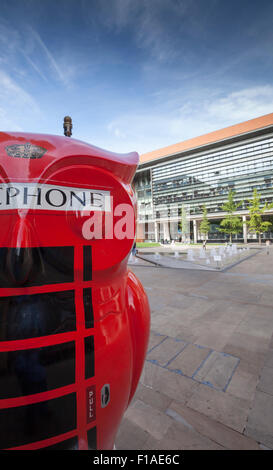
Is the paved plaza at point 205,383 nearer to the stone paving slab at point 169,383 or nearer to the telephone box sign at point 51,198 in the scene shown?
the stone paving slab at point 169,383

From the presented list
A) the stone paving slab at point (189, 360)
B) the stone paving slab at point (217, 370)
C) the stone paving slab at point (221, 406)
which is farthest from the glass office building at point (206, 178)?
the stone paving slab at point (221, 406)

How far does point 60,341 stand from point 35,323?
117 millimetres

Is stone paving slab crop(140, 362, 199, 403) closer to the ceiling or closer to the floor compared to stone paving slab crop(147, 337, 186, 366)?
closer to the floor

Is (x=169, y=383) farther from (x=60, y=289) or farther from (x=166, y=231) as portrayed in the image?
(x=166, y=231)

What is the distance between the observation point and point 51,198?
846mm

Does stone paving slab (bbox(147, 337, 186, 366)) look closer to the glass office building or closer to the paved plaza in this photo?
the paved plaza

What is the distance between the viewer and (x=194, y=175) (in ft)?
136

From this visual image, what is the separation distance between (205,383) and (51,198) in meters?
2.44

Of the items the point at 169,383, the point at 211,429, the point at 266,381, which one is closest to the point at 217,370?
the point at 266,381

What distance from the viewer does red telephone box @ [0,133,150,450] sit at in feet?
2.60

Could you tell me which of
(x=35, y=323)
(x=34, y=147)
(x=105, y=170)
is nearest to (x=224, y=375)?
(x=35, y=323)

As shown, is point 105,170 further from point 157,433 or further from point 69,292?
point 157,433

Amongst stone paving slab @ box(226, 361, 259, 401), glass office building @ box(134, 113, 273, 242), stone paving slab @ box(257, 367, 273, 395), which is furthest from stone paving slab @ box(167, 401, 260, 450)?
glass office building @ box(134, 113, 273, 242)

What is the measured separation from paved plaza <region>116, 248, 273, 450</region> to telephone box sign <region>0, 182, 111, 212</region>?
1781 mm
